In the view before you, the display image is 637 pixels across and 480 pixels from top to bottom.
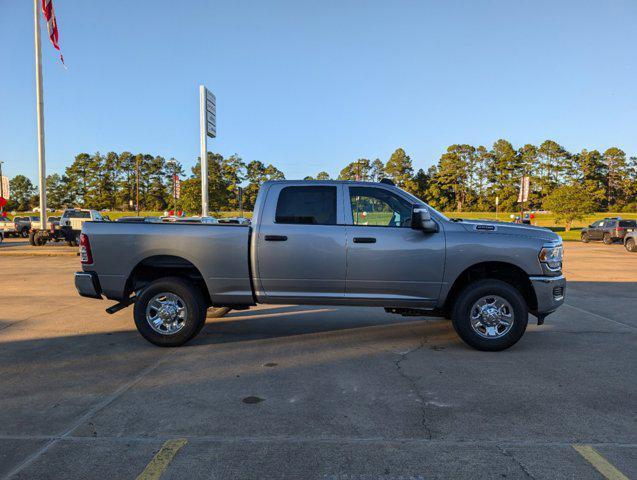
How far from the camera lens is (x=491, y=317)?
17.7ft

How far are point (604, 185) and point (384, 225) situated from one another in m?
95.7

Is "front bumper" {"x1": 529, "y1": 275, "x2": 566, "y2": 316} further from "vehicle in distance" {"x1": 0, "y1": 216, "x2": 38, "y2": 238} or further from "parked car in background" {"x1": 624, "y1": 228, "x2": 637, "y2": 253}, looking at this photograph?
"vehicle in distance" {"x1": 0, "y1": 216, "x2": 38, "y2": 238}

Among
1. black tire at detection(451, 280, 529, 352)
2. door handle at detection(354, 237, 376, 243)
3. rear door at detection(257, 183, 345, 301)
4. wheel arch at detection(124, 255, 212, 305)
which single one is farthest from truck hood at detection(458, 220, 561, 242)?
wheel arch at detection(124, 255, 212, 305)

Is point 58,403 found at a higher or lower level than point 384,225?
lower

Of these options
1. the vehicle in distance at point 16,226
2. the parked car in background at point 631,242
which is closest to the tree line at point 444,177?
the vehicle in distance at point 16,226

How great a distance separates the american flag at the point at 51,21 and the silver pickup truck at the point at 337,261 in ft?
65.5

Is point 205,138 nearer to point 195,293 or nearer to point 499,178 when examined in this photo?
point 195,293

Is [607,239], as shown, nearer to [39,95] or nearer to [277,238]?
[277,238]

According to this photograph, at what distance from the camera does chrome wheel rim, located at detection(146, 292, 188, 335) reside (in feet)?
18.3

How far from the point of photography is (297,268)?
5477 millimetres

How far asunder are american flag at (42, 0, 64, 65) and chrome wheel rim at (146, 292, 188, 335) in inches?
814

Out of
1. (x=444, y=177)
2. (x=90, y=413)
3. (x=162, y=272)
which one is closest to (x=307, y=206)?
(x=162, y=272)

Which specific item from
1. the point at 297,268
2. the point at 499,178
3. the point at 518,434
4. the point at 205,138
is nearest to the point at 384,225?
the point at 297,268

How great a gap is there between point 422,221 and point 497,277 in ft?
4.80
